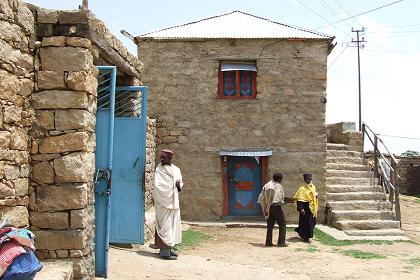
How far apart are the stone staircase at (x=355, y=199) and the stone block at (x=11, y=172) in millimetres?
7929

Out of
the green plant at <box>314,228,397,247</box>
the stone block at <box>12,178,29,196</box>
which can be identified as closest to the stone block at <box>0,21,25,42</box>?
the stone block at <box>12,178,29,196</box>

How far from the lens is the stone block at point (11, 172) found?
4.02 metres

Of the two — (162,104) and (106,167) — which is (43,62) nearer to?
(106,167)

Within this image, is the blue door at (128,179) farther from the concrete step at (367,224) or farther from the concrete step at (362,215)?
the concrete step at (362,215)

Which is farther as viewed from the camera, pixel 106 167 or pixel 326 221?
pixel 326 221

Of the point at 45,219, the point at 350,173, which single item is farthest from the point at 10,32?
the point at 350,173

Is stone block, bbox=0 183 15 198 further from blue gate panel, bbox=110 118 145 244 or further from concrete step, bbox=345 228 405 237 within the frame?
concrete step, bbox=345 228 405 237

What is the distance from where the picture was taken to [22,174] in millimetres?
4316

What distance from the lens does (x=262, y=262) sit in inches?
291

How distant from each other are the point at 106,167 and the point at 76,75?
1.11m

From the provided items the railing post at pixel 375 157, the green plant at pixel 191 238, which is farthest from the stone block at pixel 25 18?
the railing post at pixel 375 157

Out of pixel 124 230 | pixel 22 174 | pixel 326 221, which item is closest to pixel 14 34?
pixel 22 174

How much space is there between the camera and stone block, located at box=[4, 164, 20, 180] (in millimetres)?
4020

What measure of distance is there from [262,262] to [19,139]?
4490 mm
